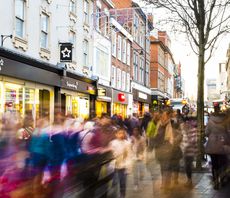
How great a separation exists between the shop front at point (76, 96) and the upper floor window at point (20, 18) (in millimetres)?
5017

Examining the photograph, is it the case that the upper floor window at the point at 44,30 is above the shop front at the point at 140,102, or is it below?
above

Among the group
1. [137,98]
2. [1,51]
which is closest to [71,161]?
[1,51]

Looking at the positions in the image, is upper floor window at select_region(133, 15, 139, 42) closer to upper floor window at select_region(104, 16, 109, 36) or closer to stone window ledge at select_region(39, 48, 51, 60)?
upper floor window at select_region(104, 16, 109, 36)

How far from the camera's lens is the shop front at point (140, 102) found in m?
47.5

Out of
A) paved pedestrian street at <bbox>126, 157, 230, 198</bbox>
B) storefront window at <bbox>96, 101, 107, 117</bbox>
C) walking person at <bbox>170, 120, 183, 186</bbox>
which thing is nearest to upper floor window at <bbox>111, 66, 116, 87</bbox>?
storefront window at <bbox>96, 101, 107, 117</bbox>

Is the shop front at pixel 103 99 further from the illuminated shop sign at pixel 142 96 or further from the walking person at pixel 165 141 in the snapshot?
the walking person at pixel 165 141

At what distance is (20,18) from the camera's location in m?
20.4

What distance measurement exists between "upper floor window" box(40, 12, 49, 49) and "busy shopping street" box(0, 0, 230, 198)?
1.9 inches

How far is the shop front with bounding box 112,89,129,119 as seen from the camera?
38219 mm

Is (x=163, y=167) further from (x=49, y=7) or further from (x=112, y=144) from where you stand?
(x=49, y=7)

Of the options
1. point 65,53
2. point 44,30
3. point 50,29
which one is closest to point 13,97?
point 44,30

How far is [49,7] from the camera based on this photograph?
23.8m

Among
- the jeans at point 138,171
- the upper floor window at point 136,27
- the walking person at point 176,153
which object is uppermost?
the upper floor window at point 136,27

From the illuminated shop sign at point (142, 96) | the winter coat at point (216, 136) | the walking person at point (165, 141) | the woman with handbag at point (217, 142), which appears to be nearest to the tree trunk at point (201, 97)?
the woman with handbag at point (217, 142)
